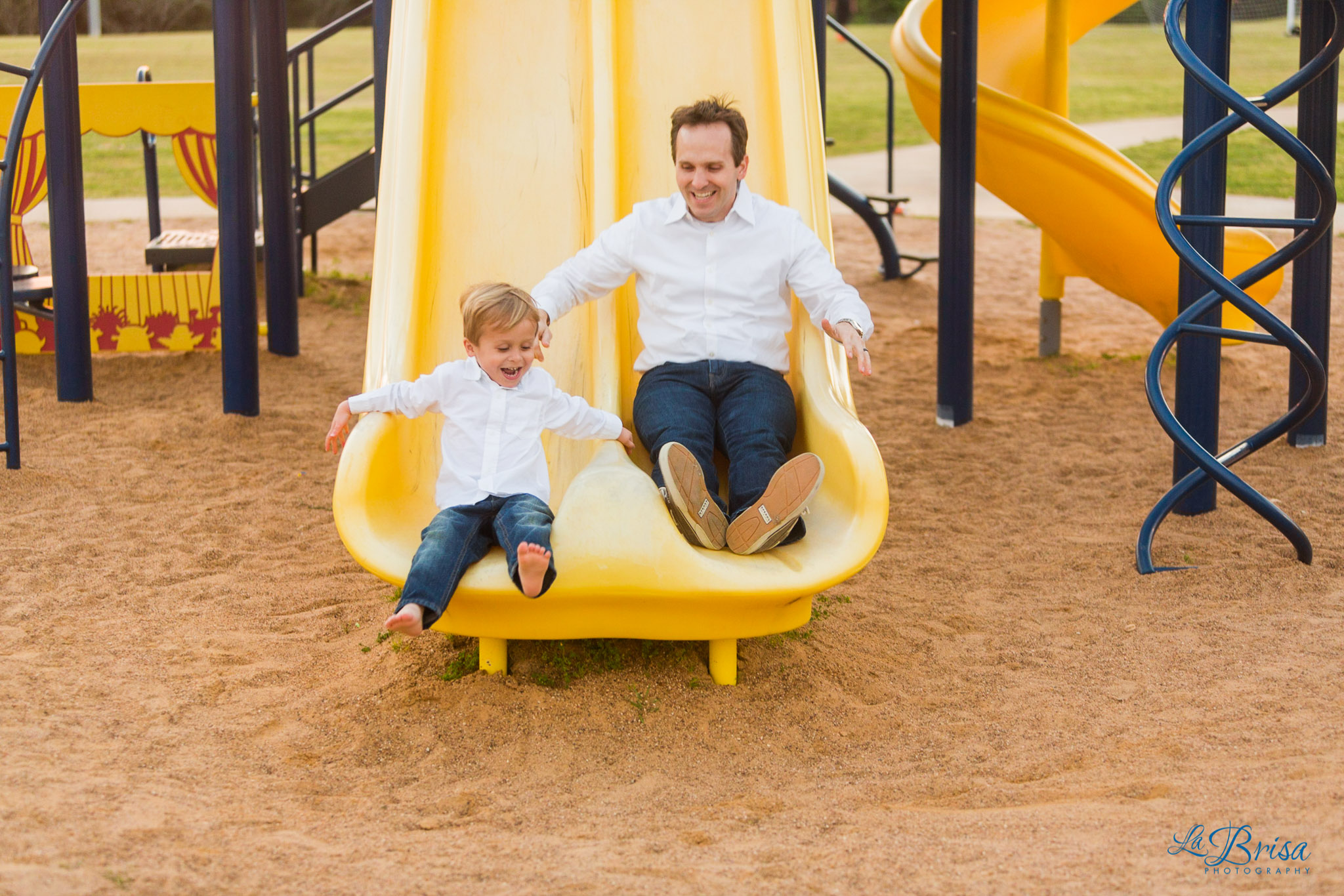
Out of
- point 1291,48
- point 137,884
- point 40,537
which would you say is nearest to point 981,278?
point 40,537

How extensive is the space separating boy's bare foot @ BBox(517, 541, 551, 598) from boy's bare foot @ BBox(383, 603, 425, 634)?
0.25 m

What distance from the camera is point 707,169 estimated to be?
3.86 m

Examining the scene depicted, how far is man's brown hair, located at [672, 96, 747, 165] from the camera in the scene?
149 inches

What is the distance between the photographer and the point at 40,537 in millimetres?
4750

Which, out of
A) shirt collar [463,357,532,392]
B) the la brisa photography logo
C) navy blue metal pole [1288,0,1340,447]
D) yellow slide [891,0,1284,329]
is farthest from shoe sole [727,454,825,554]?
yellow slide [891,0,1284,329]

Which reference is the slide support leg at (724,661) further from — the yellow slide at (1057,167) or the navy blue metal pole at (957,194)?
the yellow slide at (1057,167)

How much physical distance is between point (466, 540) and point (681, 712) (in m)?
0.72

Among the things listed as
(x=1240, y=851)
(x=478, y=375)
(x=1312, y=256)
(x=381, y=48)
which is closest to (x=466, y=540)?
(x=478, y=375)

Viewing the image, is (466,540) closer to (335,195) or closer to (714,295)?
(714,295)

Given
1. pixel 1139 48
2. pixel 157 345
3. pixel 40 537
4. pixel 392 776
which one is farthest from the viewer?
pixel 1139 48

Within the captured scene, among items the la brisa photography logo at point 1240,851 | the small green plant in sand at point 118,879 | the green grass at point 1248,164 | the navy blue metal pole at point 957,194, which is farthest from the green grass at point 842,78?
the la brisa photography logo at point 1240,851

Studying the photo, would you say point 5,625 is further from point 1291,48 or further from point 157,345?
point 1291,48

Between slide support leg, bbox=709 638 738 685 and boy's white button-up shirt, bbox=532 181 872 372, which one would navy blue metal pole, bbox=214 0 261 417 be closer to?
boy's white button-up shirt, bbox=532 181 872 372

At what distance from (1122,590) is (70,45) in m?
5.17
